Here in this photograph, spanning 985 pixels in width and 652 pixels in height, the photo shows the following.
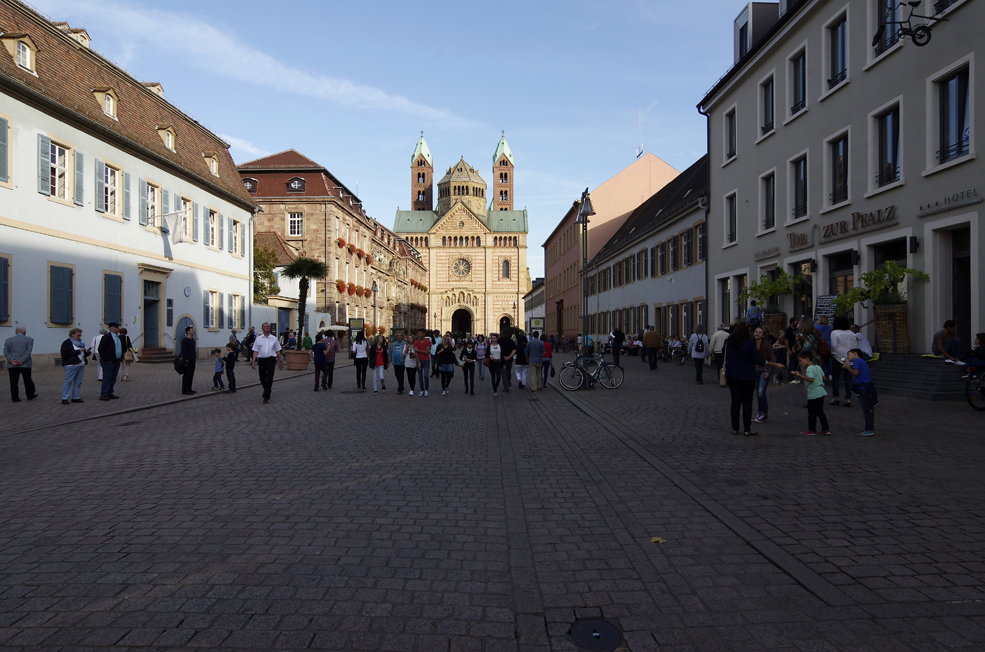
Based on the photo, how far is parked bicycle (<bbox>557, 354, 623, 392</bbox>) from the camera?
17.6m

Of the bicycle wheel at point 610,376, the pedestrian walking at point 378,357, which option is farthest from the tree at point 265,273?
the bicycle wheel at point 610,376

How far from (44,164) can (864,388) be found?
2310cm

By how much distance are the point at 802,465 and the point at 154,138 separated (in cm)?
2848

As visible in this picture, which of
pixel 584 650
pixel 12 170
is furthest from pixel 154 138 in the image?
pixel 584 650

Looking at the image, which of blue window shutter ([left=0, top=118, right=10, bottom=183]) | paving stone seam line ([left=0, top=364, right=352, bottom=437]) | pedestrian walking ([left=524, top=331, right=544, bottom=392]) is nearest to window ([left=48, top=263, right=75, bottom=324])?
blue window shutter ([left=0, top=118, right=10, bottom=183])

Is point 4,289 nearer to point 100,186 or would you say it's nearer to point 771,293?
point 100,186

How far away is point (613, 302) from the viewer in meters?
46.0

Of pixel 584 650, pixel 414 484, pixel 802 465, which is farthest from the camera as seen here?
pixel 802 465

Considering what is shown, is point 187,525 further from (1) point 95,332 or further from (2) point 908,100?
(1) point 95,332

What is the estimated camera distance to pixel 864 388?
9367mm

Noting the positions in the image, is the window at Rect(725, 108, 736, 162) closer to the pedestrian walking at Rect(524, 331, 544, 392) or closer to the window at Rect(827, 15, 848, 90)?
the window at Rect(827, 15, 848, 90)

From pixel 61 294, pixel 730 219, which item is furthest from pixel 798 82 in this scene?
pixel 61 294

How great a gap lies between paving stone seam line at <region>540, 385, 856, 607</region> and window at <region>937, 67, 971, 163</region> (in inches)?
428

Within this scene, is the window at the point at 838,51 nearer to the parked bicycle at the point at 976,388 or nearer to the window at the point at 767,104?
the window at the point at 767,104
